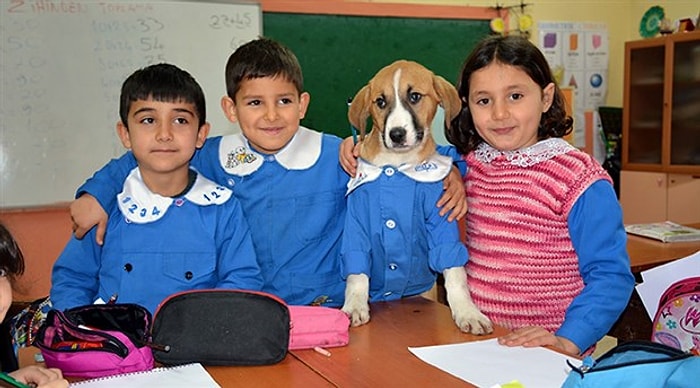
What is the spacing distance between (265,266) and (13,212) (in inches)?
93.1

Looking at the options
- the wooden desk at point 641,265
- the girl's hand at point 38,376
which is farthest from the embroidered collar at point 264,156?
the wooden desk at point 641,265

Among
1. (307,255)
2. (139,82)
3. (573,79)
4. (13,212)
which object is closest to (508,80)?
(307,255)

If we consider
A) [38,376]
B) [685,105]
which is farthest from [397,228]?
[685,105]

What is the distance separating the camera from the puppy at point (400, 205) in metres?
1.76

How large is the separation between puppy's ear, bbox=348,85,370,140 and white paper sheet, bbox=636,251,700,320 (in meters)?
0.94

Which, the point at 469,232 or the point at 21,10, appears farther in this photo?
the point at 21,10

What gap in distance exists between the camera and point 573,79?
5.50 metres

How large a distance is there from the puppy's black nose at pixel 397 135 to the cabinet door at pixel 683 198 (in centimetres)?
384

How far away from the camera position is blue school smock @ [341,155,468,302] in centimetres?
178

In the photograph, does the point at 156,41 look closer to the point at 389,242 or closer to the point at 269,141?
the point at 269,141

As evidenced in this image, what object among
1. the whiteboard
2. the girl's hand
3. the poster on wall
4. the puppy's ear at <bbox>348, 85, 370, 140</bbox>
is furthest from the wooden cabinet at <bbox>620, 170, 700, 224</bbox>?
the girl's hand

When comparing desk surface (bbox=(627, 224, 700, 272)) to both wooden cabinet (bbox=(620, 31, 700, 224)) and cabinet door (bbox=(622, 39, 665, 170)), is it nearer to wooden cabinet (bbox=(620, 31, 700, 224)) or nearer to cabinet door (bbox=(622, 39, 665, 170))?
wooden cabinet (bbox=(620, 31, 700, 224))

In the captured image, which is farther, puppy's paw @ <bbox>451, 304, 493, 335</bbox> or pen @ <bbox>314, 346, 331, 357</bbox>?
puppy's paw @ <bbox>451, 304, 493, 335</bbox>

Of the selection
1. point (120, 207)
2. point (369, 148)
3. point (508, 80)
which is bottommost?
point (120, 207)
